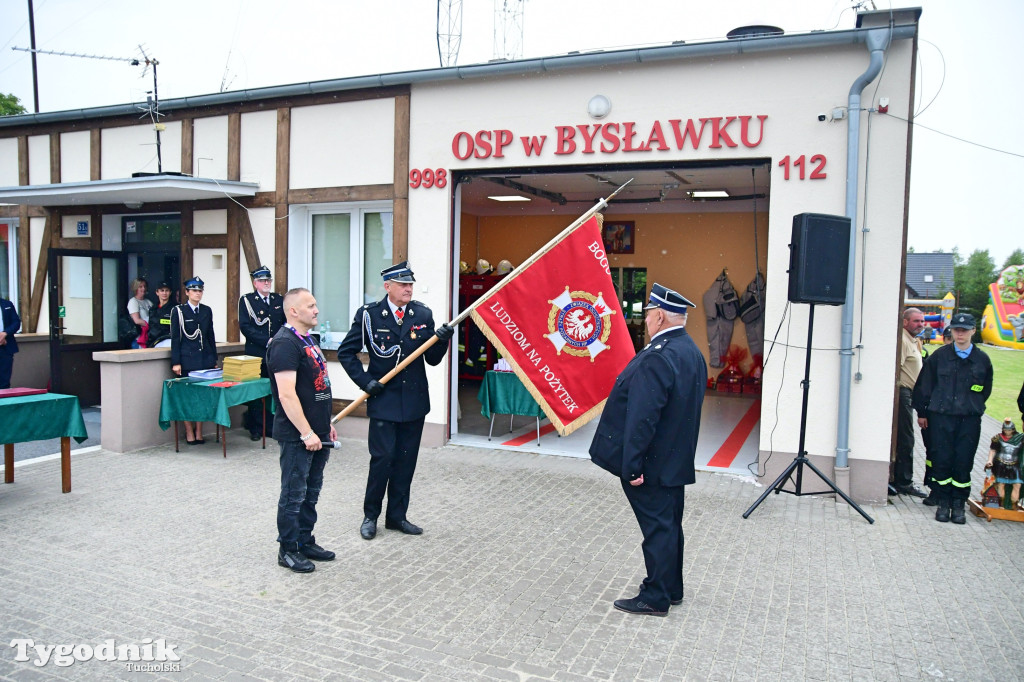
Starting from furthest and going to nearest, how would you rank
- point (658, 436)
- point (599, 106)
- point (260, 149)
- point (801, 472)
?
point (260, 149) → point (599, 106) → point (801, 472) → point (658, 436)

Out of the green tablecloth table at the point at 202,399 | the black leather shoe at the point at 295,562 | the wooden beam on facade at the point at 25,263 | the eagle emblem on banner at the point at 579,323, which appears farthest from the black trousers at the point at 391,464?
the wooden beam on facade at the point at 25,263

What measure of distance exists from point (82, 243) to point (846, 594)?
11211 mm

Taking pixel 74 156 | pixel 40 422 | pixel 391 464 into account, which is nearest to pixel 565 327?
pixel 391 464

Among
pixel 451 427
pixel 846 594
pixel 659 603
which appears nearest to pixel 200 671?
pixel 659 603

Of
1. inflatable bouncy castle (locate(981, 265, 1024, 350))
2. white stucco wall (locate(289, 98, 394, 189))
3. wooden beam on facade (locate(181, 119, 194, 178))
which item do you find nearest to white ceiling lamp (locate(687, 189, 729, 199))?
white stucco wall (locate(289, 98, 394, 189))

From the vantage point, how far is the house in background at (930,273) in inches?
2522

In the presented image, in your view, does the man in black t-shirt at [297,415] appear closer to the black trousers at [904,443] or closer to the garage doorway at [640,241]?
the black trousers at [904,443]

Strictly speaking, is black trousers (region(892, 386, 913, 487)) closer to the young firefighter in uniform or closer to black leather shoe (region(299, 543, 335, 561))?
the young firefighter in uniform

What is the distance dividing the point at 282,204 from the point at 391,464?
511 cm

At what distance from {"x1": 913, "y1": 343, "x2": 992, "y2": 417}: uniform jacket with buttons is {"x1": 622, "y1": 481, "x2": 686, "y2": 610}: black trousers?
11.8ft

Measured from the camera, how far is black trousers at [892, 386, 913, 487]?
7504 mm

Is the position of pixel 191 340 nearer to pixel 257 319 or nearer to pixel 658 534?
pixel 257 319

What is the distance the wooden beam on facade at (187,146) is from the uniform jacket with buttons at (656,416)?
25.9ft

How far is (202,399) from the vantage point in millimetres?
8117
